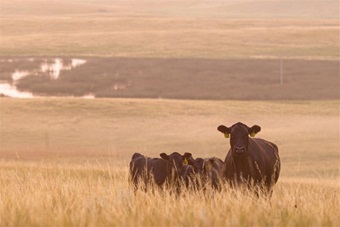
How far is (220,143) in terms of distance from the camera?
3562 centimetres

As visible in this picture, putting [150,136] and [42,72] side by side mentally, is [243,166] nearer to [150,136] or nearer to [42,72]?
[150,136]

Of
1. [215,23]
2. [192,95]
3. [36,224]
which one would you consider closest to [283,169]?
[36,224]

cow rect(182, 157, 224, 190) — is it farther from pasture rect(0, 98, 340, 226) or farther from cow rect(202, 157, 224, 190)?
pasture rect(0, 98, 340, 226)

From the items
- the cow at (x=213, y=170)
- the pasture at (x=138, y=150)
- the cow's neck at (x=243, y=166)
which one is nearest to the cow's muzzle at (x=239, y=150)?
the cow's neck at (x=243, y=166)

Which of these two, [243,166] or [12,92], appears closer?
[243,166]

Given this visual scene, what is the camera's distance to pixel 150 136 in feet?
125

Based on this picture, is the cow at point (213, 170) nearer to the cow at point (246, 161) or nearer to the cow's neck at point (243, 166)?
the cow at point (246, 161)

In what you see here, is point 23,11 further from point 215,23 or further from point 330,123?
point 330,123

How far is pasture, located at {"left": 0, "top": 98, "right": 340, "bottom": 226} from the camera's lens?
815 centimetres

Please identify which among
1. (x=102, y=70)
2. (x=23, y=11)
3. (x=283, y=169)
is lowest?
(x=283, y=169)

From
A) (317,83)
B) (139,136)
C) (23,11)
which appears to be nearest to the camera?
(139,136)

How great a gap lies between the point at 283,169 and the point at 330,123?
1321 centimetres

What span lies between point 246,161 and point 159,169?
75.6 inches

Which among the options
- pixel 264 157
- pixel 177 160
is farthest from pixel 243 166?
pixel 177 160
